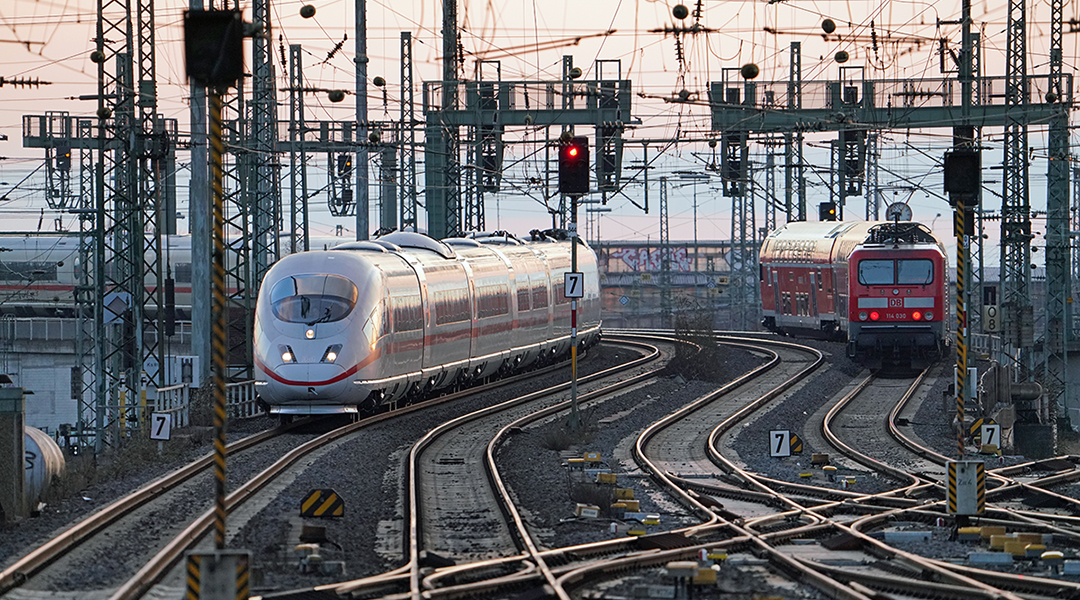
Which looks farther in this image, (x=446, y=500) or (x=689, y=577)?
(x=446, y=500)

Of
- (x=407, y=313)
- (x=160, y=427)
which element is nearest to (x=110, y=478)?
(x=160, y=427)

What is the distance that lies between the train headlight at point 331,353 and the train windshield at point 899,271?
16.0 m

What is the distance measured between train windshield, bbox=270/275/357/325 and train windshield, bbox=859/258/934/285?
15437mm

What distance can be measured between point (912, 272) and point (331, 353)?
16745 mm

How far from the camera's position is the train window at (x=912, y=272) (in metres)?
36.8

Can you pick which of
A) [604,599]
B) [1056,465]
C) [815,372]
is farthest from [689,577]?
[815,372]

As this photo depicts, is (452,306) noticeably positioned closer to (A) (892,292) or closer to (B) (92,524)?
(A) (892,292)

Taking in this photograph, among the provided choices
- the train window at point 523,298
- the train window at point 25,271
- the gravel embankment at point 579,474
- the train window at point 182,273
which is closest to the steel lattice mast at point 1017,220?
the gravel embankment at point 579,474

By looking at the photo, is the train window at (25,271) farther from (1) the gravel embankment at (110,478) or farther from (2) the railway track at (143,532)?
(2) the railway track at (143,532)

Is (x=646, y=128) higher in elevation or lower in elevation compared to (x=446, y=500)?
higher

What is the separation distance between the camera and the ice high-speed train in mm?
25531

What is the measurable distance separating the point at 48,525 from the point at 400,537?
3.62 metres

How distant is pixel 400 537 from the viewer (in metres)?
15.0

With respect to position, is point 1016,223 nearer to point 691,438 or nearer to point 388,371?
Answer: point 691,438
